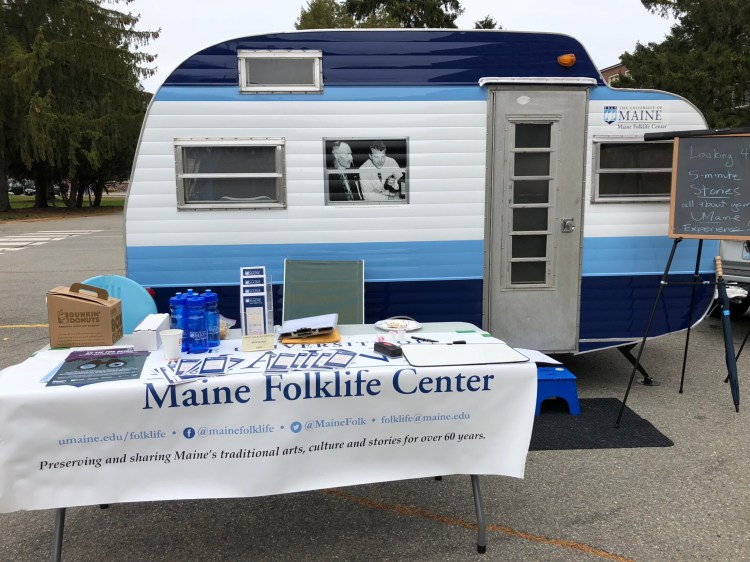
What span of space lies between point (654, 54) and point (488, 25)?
9.73 metres

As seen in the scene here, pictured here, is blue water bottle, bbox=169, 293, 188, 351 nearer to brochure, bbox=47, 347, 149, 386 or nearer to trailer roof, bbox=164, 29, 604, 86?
brochure, bbox=47, 347, 149, 386

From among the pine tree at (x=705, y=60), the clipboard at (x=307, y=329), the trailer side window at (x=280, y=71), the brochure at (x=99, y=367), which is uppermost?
the pine tree at (x=705, y=60)

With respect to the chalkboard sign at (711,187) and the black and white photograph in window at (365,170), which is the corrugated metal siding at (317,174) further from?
the chalkboard sign at (711,187)

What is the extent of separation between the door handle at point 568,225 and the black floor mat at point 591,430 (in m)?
1.34

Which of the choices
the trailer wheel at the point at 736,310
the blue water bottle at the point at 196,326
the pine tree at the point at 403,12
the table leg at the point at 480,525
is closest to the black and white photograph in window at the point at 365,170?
the blue water bottle at the point at 196,326

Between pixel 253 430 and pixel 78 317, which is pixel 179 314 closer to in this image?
pixel 78 317

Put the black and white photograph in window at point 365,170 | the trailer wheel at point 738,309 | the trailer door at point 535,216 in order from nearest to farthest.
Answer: the black and white photograph in window at point 365,170
the trailer door at point 535,216
the trailer wheel at point 738,309

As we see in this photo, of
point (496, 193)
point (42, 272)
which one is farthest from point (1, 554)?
point (42, 272)

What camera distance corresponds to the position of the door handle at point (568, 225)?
4797 millimetres

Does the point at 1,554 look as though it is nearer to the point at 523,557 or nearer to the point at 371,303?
the point at 523,557

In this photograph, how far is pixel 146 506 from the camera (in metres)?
3.30

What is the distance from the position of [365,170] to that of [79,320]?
2.35 m

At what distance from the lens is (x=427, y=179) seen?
4.65 m

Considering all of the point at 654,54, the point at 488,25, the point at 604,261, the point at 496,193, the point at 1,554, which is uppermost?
the point at 488,25
